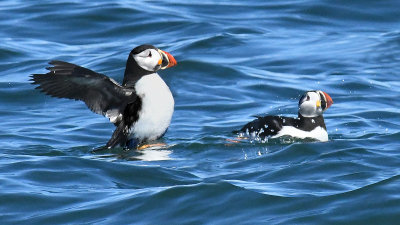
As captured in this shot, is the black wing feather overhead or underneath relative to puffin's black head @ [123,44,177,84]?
underneath

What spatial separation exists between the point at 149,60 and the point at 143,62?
6 centimetres

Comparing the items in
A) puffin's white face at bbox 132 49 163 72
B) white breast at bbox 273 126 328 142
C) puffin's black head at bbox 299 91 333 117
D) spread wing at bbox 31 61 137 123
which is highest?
puffin's white face at bbox 132 49 163 72

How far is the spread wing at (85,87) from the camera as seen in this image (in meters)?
8.18

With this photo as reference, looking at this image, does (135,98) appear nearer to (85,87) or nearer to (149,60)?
(149,60)

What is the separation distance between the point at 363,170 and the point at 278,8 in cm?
912

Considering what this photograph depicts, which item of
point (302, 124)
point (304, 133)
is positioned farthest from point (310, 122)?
point (304, 133)

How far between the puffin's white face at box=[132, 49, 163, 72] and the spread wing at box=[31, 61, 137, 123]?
0.87 ft

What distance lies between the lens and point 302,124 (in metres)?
8.90

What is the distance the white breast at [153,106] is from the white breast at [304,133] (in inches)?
41.4

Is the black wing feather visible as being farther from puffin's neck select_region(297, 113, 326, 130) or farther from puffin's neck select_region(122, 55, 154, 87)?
puffin's neck select_region(122, 55, 154, 87)

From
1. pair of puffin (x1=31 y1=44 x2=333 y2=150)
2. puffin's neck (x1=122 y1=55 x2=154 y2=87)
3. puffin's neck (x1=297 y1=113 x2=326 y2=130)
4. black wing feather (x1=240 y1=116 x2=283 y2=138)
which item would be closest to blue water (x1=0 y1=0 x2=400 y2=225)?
black wing feather (x1=240 y1=116 x2=283 y2=138)

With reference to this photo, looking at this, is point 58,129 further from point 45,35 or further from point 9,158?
point 45,35

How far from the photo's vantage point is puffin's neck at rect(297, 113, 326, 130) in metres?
8.83

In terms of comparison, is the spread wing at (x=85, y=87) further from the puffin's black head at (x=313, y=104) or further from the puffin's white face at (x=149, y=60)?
the puffin's black head at (x=313, y=104)
